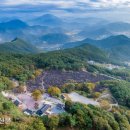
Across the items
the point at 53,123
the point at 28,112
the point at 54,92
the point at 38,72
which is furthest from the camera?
the point at 38,72

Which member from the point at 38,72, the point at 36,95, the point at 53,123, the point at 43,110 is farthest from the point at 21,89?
the point at 53,123

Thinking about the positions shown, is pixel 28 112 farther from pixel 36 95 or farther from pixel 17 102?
pixel 36 95

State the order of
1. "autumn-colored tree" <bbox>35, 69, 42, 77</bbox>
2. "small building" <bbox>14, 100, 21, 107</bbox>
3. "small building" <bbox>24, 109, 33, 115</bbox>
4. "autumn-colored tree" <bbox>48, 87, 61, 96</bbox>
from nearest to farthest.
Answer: "small building" <bbox>24, 109, 33, 115</bbox>, "small building" <bbox>14, 100, 21, 107</bbox>, "autumn-colored tree" <bbox>48, 87, 61, 96</bbox>, "autumn-colored tree" <bbox>35, 69, 42, 77</bbox>

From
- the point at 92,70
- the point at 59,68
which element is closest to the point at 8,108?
the point at 59,68

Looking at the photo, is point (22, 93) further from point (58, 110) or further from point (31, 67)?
point (31, 67)

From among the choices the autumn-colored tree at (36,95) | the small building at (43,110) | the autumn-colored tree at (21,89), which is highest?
the small building at (43,110)

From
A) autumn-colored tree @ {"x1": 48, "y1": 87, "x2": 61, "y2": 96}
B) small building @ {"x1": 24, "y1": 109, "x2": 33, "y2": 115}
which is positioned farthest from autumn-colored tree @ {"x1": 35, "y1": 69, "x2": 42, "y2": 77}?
small building @ {"x1": 24, "y1": 109, "x2": 33, "y2": 115}

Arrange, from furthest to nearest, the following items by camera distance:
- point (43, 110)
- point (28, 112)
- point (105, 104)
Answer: point (105, 104), point (43, 110), point (28, 112)

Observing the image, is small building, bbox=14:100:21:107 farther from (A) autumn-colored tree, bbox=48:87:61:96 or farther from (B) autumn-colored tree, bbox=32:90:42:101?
(A) autumn-colored tree, bbox=48:87:61:96

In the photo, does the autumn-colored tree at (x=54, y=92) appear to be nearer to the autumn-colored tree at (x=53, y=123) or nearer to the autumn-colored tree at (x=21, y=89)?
the autumn-colored tree at (x=21, y=89)

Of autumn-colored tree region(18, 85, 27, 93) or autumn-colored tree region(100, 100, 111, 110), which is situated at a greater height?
autumn-colored tree region(18, 85, 27, 93)

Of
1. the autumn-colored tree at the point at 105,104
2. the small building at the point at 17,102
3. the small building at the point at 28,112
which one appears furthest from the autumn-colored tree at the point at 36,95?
the autumn-colored tree at the point at 105,104

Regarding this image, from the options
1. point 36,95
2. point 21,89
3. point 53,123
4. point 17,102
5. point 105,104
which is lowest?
point 105,104
